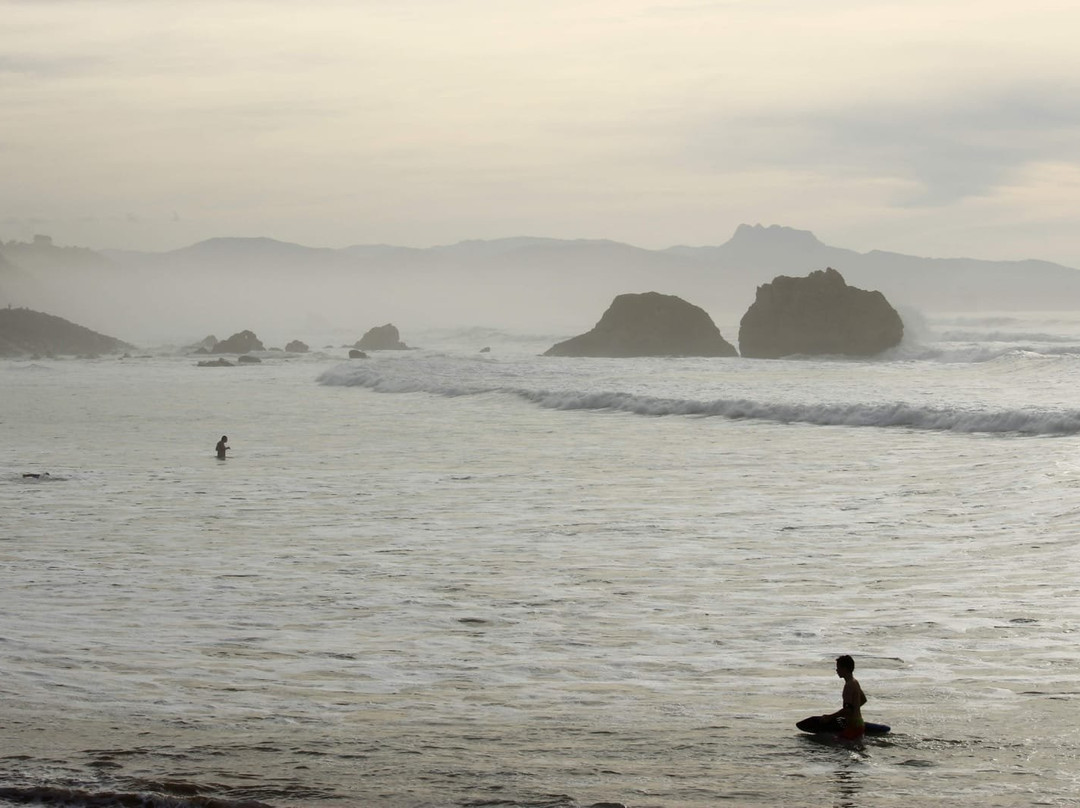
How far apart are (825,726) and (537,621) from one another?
381 centimetres

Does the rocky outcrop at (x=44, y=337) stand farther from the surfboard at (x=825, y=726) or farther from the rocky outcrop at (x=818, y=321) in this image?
the surfboard at (x=825, y=726)

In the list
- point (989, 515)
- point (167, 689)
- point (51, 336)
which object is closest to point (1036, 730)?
point (167, 689)

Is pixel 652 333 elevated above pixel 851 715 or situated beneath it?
elevated above

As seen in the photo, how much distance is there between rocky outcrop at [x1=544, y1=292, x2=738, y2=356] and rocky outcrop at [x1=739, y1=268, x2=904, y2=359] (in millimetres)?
2651

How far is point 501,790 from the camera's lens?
701 cm

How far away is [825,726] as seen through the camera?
7938 mm

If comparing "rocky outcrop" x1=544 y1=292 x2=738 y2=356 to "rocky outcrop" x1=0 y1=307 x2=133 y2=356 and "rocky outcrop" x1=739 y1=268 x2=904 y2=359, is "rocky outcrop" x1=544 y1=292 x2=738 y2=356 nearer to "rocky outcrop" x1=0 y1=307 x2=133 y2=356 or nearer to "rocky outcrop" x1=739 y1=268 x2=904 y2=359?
"rocky outcrop" x1=739 y1=268 x2=904 y2=359

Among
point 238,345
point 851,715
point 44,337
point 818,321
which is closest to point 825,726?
point 851,715

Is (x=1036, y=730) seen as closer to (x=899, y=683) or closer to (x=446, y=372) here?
(x=899, y=683)

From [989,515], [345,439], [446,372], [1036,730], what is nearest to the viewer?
[1036,730]

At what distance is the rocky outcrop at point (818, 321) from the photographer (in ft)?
237

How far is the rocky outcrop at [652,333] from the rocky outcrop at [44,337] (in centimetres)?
3804

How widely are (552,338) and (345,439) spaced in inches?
3755

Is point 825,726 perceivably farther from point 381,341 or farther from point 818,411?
point 381,341
